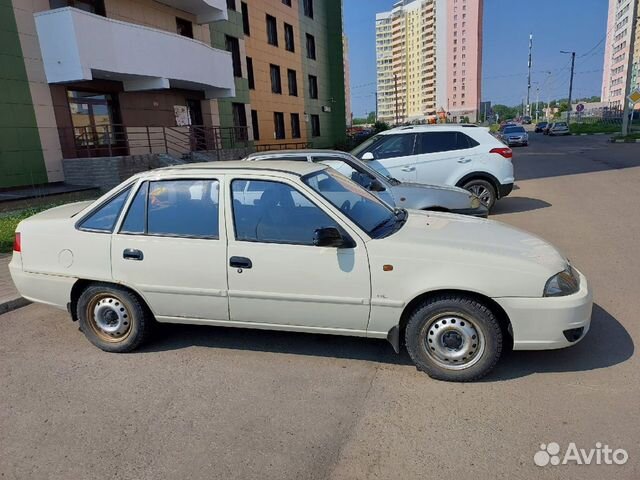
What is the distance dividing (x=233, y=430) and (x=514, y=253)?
2.29m

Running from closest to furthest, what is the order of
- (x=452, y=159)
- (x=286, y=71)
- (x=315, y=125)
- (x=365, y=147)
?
1. (x=452, y=159)
2. (x=365, y=147)
3. (x=286, y=71)
4. (x=315, y=125)

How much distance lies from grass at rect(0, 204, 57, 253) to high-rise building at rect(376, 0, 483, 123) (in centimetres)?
9218

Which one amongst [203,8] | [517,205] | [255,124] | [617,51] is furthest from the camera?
[617,51]

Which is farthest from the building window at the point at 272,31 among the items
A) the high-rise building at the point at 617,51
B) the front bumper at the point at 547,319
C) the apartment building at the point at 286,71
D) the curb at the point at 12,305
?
the high-rise building at the point at 617,51

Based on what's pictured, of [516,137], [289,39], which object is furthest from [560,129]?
[289,39]

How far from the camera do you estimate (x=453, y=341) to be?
3.21 meters

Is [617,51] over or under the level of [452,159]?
over

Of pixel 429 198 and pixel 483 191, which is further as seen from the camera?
pixel 483 191

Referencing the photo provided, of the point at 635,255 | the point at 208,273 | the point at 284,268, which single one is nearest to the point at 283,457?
the point at 284,268

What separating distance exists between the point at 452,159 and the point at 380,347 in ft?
19.0

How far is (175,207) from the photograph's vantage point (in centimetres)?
371

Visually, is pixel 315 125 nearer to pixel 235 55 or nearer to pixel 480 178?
→ pixel 235 55

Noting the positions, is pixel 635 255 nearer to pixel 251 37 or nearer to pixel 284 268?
pixel 284 268

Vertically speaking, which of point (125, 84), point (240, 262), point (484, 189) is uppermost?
point (125, 84)
